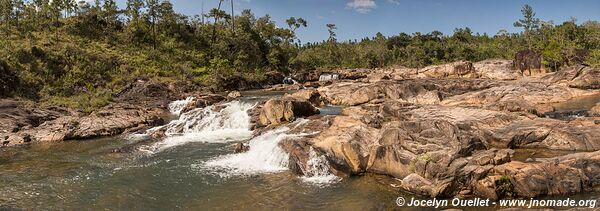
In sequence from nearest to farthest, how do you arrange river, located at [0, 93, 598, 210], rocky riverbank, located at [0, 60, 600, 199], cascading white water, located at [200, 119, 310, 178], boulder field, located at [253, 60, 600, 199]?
1. boulder field, located at [253, 60, 600, 199]
2. rocky riverbank, located at [0, 60, 600, 199]
3. river, located at [0, 93, 598, 210]
4. cascading white water, located at [200, 119, 310, 178]

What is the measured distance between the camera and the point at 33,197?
748 inches

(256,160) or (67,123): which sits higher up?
(67,123)

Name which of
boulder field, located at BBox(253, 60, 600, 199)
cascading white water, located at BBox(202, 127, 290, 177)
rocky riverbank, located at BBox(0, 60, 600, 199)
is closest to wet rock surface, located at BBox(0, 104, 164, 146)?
rocky riverbank, located at BBox(0, 60, 600, 199)

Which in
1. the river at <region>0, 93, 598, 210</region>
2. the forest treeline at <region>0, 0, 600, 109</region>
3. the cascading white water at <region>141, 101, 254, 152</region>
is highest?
the forest treeline at <region>0, 0, 600, 109</region>

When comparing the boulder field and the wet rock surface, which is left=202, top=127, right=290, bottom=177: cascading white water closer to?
the boulder field

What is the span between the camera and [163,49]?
7581cm

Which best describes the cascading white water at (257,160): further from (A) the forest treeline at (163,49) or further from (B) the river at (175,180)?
(A) the forest treeline at (163,49)

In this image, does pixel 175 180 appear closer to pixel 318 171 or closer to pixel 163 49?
pixel 318 171

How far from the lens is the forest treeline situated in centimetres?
5359

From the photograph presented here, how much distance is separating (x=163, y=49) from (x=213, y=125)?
45.2 metres

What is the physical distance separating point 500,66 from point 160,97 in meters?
57.5

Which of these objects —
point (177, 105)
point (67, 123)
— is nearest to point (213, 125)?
point (177, 105)

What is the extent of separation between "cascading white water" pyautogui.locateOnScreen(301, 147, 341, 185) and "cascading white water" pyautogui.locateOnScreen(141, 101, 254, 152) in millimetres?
10934

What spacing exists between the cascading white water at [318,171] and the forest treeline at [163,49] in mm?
30981
